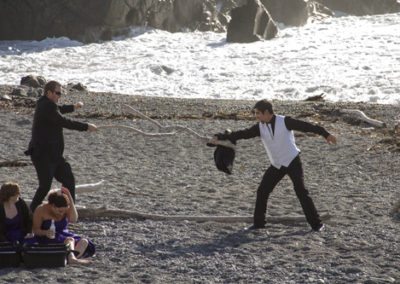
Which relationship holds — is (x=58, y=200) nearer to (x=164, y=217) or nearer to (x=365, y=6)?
(x=164, y=217)

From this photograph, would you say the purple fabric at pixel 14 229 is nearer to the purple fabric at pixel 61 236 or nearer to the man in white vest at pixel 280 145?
the purple fabric at pixel 61 236

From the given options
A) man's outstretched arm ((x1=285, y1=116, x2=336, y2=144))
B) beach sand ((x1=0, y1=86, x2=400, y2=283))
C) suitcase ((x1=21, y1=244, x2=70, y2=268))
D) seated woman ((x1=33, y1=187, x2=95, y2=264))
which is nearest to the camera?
suitcase ((x1=21, y1=244, x2=70, y2=268))

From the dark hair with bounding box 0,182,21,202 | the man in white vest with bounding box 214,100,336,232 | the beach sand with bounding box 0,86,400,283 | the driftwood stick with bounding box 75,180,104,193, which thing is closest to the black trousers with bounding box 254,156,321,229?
the man in white vest with bounding box 214,100,336,232

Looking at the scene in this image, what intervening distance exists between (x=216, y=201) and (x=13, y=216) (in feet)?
12.6

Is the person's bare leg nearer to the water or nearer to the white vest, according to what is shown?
the white vest

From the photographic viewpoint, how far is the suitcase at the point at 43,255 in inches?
335

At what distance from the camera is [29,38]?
145 ft

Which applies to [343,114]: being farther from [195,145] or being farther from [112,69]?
[112,69]

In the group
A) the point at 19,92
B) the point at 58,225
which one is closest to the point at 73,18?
the point at 19,92

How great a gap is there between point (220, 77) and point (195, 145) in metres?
17.5

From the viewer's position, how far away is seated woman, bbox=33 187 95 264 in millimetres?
8773

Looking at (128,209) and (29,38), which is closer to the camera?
(128,209)

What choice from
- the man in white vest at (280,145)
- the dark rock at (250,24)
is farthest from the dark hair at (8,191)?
the dark rock at (250,24)

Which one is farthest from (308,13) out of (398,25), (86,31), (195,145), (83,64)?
(195,145)
